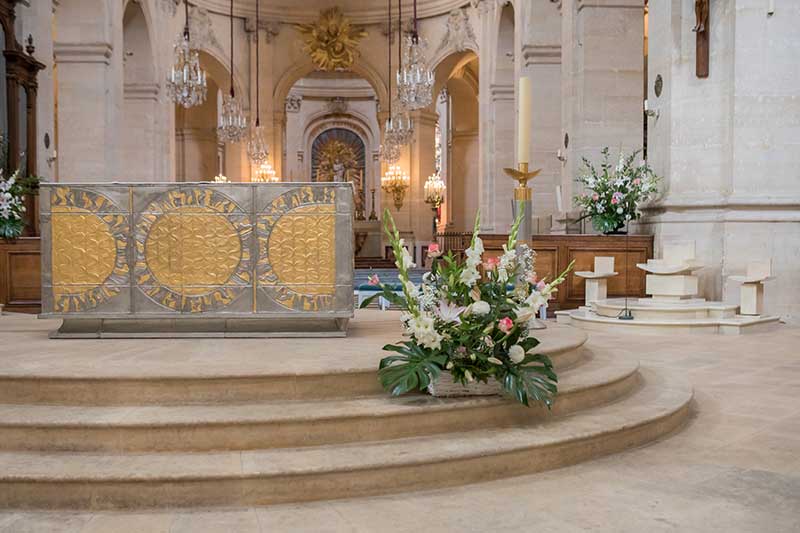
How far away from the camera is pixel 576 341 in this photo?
526 centimetres

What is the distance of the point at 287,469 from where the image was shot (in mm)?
3336

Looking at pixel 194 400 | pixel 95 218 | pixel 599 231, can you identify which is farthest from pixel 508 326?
pixel 599 231

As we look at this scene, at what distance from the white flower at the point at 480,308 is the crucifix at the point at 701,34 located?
6.88 metres

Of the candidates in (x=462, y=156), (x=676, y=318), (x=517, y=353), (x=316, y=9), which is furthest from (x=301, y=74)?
(x=517, y=353)

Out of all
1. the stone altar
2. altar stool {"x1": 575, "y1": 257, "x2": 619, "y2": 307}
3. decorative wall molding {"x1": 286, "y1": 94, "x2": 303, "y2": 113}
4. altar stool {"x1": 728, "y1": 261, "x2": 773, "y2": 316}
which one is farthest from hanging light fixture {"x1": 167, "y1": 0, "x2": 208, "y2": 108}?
decorative wall molding {"x1": 286, "y1": 94, "x2": 303, "y2": 113}

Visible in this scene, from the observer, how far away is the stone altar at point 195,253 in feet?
17.4

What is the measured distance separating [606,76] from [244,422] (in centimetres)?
1032

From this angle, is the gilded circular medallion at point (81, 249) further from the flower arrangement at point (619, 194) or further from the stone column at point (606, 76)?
the stone column at point (606, 76)

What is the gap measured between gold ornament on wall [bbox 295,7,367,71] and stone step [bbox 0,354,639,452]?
70.3 ft

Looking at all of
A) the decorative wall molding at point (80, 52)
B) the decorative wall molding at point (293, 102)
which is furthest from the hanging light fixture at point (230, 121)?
the decorative wall molding at point (293, 102)

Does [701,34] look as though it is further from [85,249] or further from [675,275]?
[85,249]

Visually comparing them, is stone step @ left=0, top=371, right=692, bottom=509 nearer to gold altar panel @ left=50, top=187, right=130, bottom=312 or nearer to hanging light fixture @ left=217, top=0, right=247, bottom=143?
gold altar panel @ left=50, top=187, right=130, bottom=312

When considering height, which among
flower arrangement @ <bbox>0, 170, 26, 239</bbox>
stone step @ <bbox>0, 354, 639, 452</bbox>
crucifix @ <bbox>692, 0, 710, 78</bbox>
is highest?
crucifix @ <bbox>692, 0, 710, 78</bbox>

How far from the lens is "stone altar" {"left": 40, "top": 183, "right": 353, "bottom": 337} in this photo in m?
5.29
